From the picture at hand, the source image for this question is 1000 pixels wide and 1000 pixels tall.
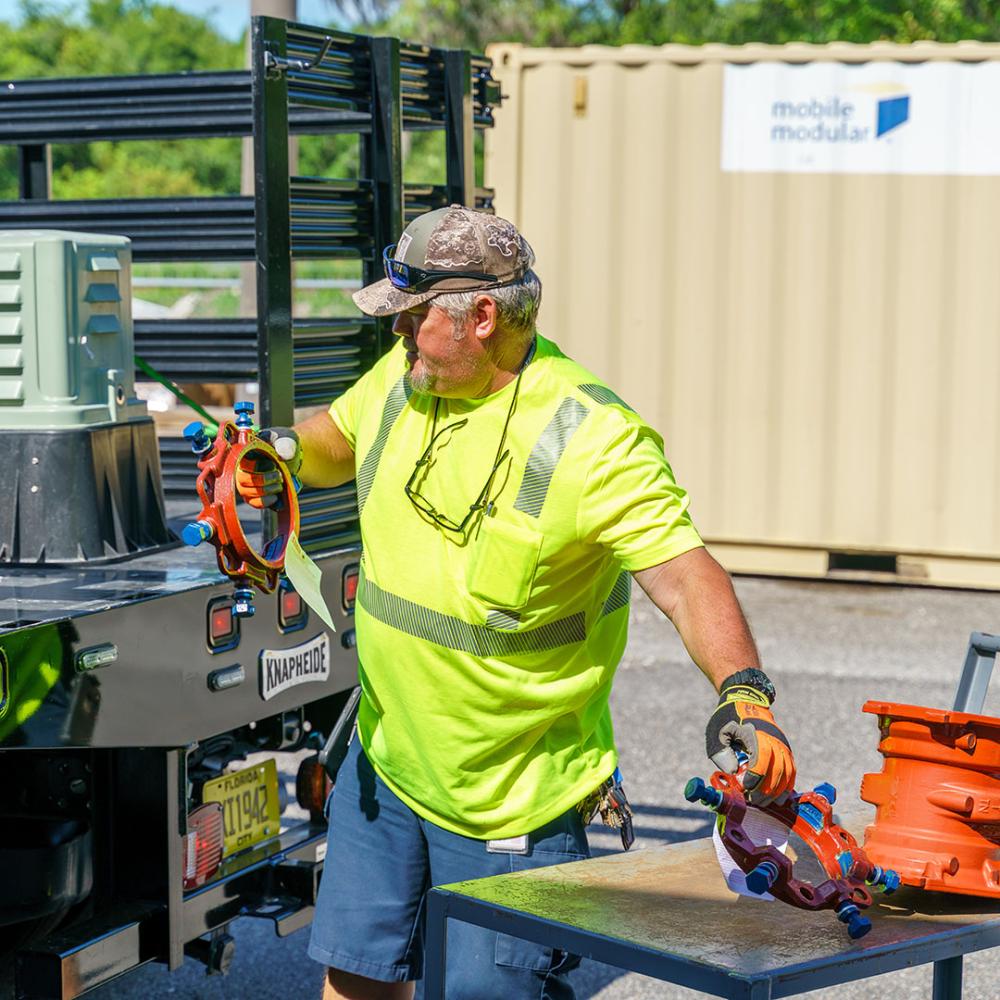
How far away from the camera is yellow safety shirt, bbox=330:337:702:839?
9.73 feet

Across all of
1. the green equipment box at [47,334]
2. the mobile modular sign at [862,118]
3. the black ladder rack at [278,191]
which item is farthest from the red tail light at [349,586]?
the mobile modular sign at [862,118]

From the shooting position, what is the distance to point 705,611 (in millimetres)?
2791

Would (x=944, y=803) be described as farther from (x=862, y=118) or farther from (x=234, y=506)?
(x=862, y=118)

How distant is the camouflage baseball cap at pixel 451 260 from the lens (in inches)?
119

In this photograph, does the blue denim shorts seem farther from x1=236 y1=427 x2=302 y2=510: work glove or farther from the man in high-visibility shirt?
x1=236 y1=427 x2=302 y2=510: work glove

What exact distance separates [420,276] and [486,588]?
59cm

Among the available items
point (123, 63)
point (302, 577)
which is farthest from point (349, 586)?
point (123, 63)

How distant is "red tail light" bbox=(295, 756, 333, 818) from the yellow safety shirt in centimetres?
108

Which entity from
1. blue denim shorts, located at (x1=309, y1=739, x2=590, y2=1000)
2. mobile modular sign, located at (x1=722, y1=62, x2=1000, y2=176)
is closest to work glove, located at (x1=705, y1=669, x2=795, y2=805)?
blue denim shorts, located at (x1=309, y1=739, x2=590, y2=1000)

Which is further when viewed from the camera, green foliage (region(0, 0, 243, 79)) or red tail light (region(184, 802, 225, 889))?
green foliage (region(0, 0, 243, 79))

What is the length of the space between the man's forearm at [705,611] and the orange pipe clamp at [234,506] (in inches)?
29.5

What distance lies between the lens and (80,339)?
3.75 meters

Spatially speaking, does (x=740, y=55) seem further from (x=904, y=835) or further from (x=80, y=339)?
(x=904, y=835)

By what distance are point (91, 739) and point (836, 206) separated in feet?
24.8
